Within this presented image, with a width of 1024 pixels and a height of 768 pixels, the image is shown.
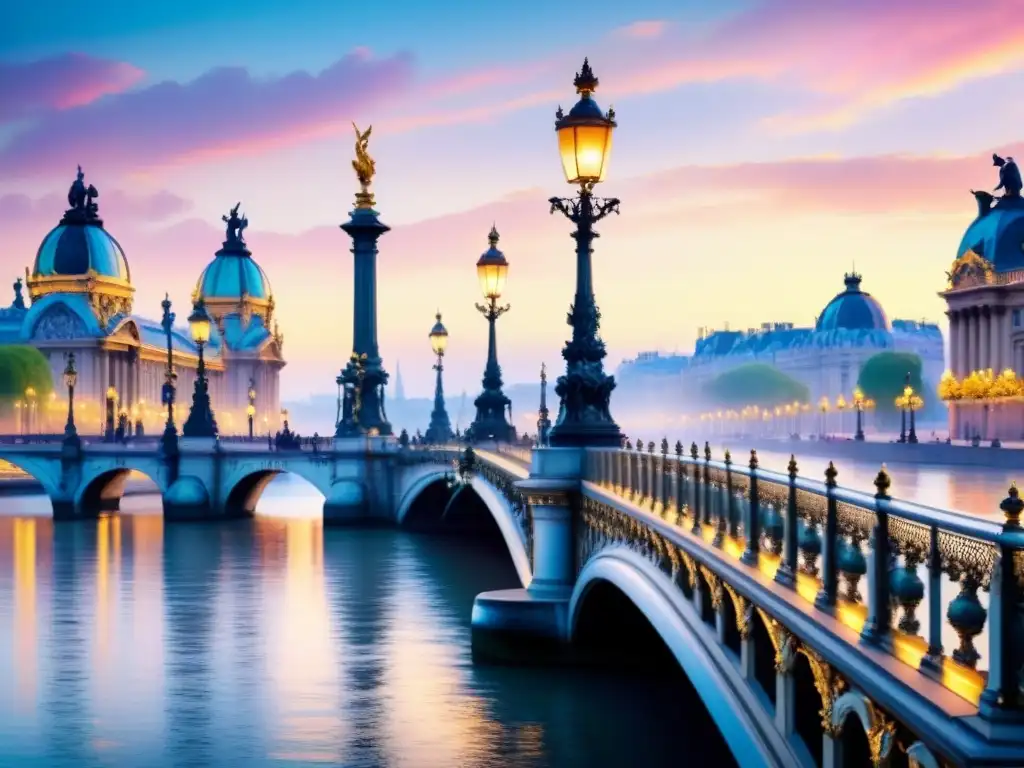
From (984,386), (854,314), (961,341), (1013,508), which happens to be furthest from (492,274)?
(854,314)

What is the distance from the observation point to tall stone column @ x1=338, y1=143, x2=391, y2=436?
7475 cm

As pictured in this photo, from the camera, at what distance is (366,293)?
76688mm

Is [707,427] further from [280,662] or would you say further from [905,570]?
[905,570]

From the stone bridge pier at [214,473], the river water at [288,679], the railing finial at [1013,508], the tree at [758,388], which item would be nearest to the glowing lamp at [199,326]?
the stone bridge pier at [214,473]

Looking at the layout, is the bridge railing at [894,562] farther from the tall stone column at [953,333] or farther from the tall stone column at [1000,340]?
the tall stone column at [953,333]

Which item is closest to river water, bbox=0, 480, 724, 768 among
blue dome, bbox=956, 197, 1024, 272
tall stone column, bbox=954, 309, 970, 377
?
blue dome, bbox=956, 197, 1024, 272

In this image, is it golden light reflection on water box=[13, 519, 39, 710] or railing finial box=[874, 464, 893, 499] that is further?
golden light reflection on water box=[13, 519, 39, 710]

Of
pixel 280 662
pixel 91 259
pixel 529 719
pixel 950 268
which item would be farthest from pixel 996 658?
pixel 91 259

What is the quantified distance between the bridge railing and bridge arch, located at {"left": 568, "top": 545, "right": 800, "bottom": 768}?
2.84ft

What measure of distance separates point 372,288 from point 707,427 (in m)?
113

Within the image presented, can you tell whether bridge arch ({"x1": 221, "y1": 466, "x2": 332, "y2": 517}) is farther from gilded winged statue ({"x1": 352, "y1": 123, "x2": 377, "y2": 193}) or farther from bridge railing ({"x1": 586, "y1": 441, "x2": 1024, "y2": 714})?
bridge railing ({"x1": 586, "y1": 441, "x2": 1024, "y2": 714})

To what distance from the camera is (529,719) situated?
2302cm

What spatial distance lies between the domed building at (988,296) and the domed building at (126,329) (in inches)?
2616

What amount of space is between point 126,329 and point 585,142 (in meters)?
117
